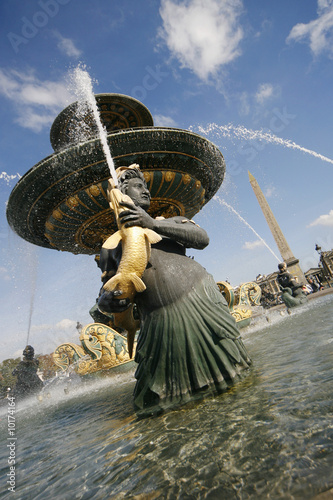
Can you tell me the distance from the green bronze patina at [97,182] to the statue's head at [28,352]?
11.2 ft

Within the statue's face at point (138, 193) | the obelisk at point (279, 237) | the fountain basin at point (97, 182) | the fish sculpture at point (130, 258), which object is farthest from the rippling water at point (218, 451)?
the obelisk at point (279, 237)

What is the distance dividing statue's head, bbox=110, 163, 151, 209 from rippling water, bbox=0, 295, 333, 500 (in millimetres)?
1602

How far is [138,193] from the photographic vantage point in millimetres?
2496

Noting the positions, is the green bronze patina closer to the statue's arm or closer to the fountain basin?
the fountain basin

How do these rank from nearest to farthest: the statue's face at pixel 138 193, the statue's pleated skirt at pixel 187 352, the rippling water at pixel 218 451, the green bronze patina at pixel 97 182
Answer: the rippling water at pixel 218 451 < the statue's pleated skirt at pixel 187 352 < the statue's face at pixel 138 193 < the green bronze patina at pixel 97 182

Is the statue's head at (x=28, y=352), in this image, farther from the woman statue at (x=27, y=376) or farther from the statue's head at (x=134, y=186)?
the statue's head at (x=134, y=186)

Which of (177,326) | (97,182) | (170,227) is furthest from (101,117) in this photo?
(177,326)

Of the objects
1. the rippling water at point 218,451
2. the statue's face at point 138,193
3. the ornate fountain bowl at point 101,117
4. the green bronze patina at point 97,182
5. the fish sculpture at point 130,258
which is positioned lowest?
the rippling water at point 218,451

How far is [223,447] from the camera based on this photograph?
3.57ft

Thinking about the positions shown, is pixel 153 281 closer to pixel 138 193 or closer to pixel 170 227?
pixel 170 227

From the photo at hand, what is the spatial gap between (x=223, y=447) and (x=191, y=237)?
1504mm

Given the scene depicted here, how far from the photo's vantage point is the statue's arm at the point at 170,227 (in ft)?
6.61

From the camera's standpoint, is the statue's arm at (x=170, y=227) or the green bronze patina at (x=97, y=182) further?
the green bronze patina at (x=97, y=182)

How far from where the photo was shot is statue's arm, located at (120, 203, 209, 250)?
2014mm
